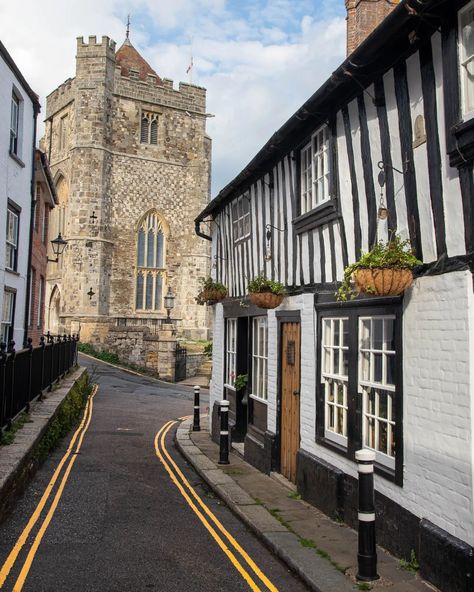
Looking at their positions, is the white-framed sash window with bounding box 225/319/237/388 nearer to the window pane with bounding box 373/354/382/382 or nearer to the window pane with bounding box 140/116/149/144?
the window pane with bounding box 373/354/382/382

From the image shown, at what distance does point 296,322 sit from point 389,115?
11.1ft

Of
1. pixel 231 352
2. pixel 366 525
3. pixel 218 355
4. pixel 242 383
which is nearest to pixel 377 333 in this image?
pixel 366 525

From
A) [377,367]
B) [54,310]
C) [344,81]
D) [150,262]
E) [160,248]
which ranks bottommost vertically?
[377,367]

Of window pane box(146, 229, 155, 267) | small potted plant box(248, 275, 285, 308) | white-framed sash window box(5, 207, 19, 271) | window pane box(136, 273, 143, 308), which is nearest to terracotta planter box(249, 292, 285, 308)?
small potted plant box(248, 275, 285, 308)

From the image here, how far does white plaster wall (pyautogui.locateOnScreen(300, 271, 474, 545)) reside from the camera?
4.58 meters

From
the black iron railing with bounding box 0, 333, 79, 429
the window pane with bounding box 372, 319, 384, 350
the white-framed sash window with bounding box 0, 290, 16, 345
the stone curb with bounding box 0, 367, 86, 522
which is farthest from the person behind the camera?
the white-framed sash window with bounding box 0, 290, 16, 345

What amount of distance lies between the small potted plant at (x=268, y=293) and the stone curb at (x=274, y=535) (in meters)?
2.66

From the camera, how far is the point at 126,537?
20.3 ft

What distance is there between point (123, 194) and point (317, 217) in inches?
1290

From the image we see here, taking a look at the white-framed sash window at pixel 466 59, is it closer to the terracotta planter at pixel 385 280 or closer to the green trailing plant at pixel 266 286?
the terracotta planter at pixel 385 280

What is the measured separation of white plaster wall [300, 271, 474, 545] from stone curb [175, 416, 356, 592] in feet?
3.05

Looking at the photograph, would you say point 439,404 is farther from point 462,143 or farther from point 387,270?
point 462,143

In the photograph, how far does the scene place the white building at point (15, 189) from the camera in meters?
13.9

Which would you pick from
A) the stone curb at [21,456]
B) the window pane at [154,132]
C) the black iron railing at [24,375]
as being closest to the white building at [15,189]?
the black iron railing at [24,375]
